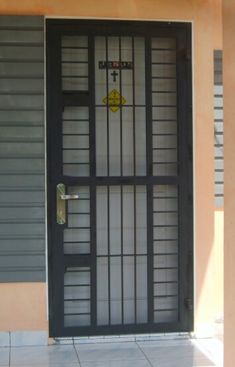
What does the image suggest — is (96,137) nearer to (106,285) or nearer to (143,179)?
(143,179)

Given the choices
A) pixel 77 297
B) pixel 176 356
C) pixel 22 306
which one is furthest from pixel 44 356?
pixel 176 356

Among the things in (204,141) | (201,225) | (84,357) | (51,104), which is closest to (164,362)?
(84,357)

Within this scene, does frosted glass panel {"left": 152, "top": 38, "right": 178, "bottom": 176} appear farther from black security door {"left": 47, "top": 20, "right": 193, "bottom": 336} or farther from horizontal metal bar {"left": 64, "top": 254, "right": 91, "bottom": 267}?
horizontal metal bar {"left": 64, "top": 254, "right": 91, "bottom": 267}

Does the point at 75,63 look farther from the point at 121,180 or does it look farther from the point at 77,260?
the point at 77,260

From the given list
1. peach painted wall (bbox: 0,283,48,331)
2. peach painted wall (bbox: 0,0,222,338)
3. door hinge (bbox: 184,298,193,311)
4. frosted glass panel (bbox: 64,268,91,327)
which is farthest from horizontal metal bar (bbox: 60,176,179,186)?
door hinge (bbox: 184,298,193,311)

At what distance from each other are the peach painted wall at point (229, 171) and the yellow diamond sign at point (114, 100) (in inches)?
76.0

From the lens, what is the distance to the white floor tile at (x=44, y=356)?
15.6 feet

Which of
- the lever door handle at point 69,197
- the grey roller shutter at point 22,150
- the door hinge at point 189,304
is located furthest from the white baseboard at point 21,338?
the door hinge at point 189,304

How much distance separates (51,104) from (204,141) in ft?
4.27

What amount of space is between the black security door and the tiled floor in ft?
0.47

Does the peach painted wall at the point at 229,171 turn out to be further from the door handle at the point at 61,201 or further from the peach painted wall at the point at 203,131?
the door handle at the point at 61,201

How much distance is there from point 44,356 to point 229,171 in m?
2.37

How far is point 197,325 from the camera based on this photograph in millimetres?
5305

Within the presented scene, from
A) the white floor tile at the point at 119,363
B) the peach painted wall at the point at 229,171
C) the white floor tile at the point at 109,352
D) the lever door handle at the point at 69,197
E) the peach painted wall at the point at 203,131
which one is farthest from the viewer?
the peach painted wall at the point at 203,131
